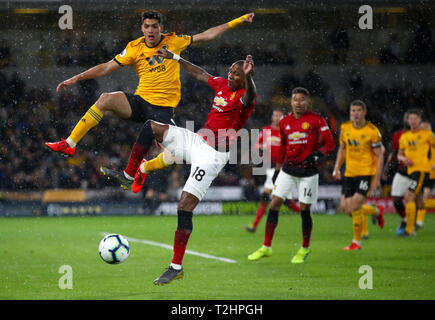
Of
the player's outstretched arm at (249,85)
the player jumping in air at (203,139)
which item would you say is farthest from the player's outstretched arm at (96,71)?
the player's outstretched arm at (249,85)

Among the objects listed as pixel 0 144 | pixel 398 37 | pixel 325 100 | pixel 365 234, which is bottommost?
pixel 365 234

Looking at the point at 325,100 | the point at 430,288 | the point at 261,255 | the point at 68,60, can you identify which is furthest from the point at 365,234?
the point at 68,60

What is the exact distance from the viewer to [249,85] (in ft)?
21.8

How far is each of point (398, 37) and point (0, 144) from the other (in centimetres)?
1282

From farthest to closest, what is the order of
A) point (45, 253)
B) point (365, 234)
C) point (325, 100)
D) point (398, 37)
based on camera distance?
point (398, 37), point (325, 100), point (365, 234), point (45, 253)

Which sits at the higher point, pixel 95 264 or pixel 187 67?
pixel 187 67

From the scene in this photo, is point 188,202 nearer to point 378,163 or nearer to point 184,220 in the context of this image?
point 184,220

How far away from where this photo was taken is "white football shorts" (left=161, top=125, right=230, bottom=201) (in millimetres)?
7047

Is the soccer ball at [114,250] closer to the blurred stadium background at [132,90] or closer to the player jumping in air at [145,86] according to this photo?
the player jumping in air at [145,86]

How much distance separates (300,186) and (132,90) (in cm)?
1141

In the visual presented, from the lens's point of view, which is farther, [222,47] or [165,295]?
[222,47]

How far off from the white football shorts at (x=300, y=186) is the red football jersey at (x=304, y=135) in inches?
7.9

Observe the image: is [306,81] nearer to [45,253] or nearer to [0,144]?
[0,144]

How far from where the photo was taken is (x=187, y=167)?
1962 centimetres
